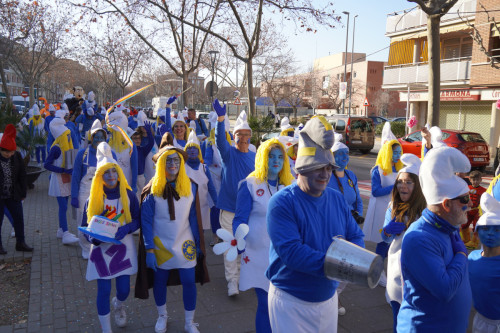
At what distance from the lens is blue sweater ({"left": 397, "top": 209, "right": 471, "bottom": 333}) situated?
6.61 feet

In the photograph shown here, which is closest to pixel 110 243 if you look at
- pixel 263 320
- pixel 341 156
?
pixel 263 320

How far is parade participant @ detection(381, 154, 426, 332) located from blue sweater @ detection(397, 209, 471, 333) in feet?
2.93

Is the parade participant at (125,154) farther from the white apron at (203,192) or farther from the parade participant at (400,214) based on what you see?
the parade participant at (400,214)

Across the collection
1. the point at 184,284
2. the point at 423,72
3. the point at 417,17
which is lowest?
the point at 184,284

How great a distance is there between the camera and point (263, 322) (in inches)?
122

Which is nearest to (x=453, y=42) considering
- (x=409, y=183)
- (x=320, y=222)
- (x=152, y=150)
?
(x=152, y=150)

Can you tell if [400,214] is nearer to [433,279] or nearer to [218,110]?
[433,279]

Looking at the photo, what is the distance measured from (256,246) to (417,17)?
2712 centimetres

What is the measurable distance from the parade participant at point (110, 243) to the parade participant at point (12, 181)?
98.1 inches

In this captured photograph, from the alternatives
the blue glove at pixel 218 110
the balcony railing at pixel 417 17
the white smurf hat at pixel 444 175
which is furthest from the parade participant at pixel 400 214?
the balcony railing at pixel 417 17

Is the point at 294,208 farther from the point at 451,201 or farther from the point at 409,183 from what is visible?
the point at 409,183

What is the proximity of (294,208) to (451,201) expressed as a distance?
2.54 ft

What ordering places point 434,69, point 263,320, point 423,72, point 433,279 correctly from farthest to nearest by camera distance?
point 423,72 < point 434,69 < point 263,320 < point 433,279

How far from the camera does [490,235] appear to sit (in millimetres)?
2900
